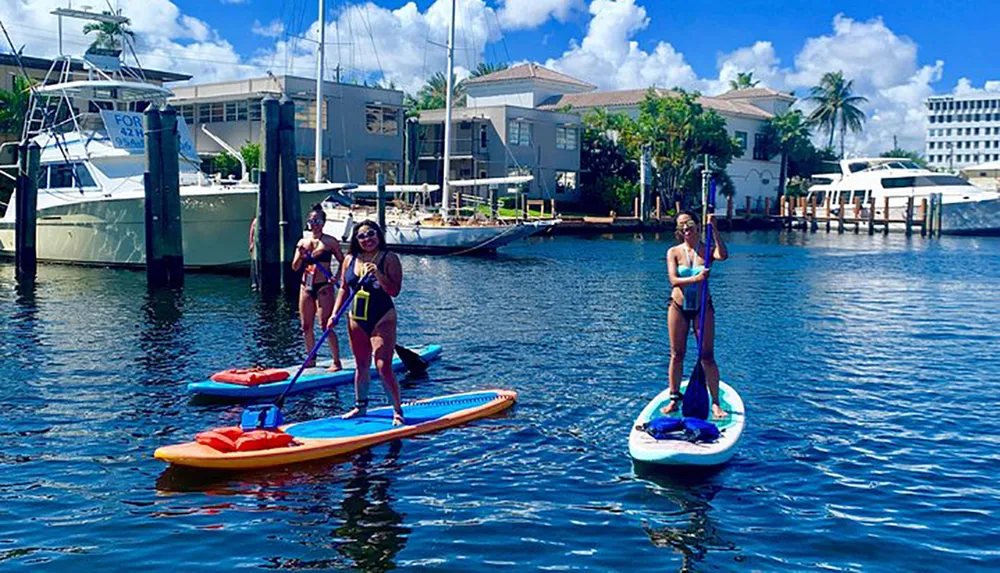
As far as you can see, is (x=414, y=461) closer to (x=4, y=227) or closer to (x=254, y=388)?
(x=254, y=388)

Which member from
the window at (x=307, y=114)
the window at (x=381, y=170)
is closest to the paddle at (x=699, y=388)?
the window at (x=307, y=114)

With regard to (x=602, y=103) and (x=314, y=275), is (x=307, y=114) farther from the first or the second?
(x=314, y=275)

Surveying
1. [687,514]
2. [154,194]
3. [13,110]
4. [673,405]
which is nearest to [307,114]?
[13,110]

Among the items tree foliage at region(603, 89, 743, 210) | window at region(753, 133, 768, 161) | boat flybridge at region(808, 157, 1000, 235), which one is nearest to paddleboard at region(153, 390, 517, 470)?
tree foliage at region(603, 89, 743, 210)

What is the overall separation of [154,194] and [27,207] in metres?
5.73

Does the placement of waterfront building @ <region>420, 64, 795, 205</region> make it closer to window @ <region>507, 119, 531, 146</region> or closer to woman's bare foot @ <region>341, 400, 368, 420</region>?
window @ <region>507, 119, 531, 146</region>

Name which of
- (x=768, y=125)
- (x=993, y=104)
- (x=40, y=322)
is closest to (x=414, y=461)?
(x=40, y=322)

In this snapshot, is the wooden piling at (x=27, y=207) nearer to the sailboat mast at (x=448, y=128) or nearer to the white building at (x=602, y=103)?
the sailboat mast at (x=448, y=128)

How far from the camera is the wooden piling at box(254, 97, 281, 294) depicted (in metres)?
24.3

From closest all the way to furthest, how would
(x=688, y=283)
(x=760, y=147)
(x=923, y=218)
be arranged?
1. (x=688, y=283)
2. (x=923, y=218)
3. (x=760, y=147)

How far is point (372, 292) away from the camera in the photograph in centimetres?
1052

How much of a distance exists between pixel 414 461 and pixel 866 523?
4414mm

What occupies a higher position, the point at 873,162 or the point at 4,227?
the point at 873,162

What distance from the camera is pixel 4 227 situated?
35.2 m
